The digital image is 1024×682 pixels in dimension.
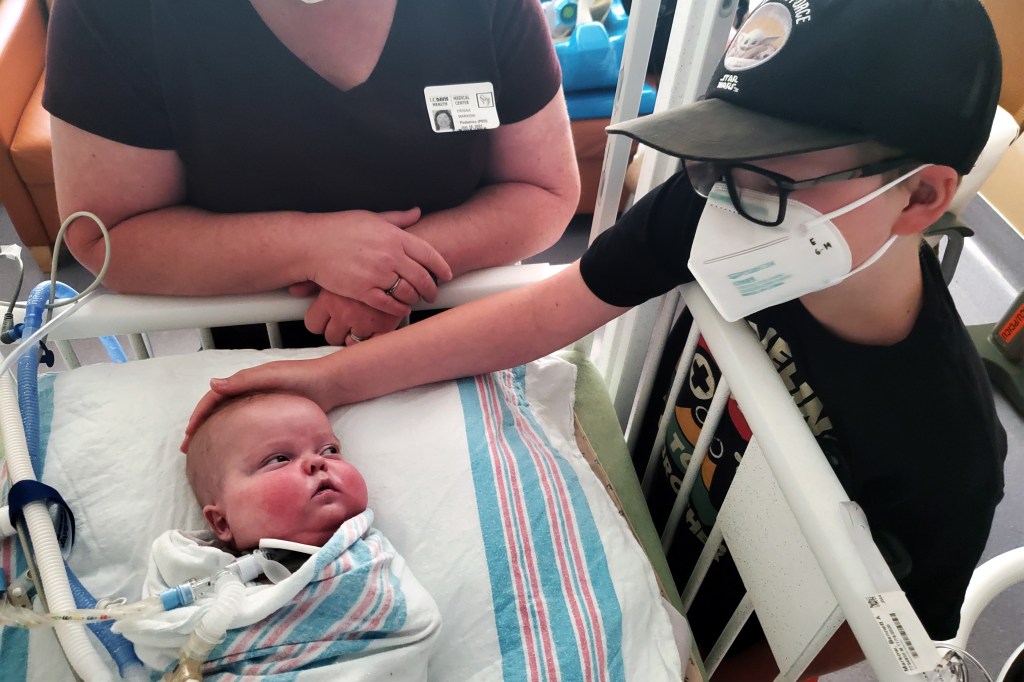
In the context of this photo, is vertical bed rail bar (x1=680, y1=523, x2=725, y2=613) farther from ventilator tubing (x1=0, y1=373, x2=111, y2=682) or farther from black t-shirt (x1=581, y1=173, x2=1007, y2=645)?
ventilator tubing (x1=0, y1=373, x2=111, y2=682)

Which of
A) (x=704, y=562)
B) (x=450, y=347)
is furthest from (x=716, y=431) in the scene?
(x=450, y=347)

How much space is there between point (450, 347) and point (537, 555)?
0.31m

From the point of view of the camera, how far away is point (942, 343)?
666mm

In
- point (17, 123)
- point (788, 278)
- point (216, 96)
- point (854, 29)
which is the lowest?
point (17, 123)

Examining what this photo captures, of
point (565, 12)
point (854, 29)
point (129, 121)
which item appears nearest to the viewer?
point (854, 29)

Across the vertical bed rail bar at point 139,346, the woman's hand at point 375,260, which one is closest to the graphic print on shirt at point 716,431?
the woman's hand at point 375,260

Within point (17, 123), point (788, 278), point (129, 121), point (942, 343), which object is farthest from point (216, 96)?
point (17, 123)

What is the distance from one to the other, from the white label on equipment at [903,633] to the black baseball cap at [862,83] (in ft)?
1.17

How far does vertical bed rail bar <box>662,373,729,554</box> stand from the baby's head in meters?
0.43

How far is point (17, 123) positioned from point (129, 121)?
1.75 meters

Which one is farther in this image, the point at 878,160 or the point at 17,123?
the point at 17,123

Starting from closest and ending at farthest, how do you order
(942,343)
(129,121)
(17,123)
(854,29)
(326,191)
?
(854,29) < (942,343) < (129,121) < (326,191) < (17,123)

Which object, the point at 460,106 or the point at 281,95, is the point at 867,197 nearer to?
the point at 460,106

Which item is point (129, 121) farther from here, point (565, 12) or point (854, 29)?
point (565, 12)
